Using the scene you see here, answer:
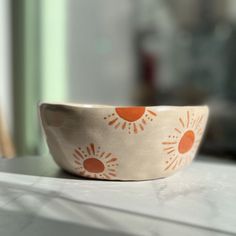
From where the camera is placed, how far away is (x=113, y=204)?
0.36 m

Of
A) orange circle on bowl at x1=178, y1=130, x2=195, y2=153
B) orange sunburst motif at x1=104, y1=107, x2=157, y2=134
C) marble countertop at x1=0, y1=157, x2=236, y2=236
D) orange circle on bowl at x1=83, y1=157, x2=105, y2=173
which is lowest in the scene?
marble countertop at x1=0, y1=157, x2=236, y2=236

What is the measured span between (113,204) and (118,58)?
51.1 inches

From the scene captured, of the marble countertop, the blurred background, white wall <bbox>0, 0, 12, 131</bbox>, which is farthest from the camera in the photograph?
white wall <bbox>0, 0, 12, 131</bbox>

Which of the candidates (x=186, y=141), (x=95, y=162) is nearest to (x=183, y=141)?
(x=186, y=141)

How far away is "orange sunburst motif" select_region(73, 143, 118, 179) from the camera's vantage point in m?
0.42

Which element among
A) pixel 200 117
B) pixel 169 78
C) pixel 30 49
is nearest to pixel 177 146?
pixel 200 117

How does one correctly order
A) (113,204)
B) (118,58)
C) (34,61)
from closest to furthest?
1. (113,204)
2. (118,58)
3. (34,61)

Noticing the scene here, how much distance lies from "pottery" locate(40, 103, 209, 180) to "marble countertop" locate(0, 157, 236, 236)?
0.06 ft

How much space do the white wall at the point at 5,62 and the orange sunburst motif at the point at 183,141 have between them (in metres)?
1.29

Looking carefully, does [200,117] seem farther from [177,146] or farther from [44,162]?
[44,162]

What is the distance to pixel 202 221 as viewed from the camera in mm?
319

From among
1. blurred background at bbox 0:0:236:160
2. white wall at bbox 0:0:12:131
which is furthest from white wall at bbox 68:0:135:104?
white wall at bbox 0:0:12:131

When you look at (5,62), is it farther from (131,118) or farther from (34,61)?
(131,118)

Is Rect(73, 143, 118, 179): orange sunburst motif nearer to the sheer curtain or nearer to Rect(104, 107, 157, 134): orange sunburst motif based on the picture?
Rect(104, 107, 157, 134): orange sunburst motif
